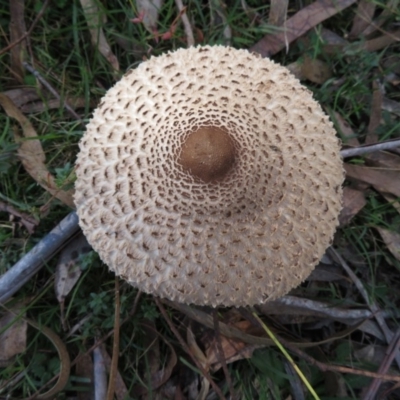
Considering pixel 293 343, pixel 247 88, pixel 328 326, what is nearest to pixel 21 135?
pixel 247 88

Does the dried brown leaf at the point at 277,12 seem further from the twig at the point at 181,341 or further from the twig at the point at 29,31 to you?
the twig at the point at 181,341

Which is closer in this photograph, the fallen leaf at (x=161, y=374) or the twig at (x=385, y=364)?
the twig at (x=385, y=364)

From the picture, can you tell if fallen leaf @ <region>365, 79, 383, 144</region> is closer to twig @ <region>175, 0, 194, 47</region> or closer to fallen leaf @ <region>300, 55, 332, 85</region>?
fallen leaf @ <region>300, 55, 332, 85</region>

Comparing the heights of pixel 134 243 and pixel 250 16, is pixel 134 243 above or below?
below

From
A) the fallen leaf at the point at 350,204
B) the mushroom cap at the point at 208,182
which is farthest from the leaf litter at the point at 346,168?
the mushroom cap at the point at 208,182

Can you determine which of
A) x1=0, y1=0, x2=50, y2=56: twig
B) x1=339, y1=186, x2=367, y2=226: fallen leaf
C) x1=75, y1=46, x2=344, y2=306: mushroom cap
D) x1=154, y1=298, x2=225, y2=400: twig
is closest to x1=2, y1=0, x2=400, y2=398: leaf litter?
x1=339, y1=186, x2=367, y2=226: fallen leaf

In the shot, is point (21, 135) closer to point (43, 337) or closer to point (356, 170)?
point (43, 337)
